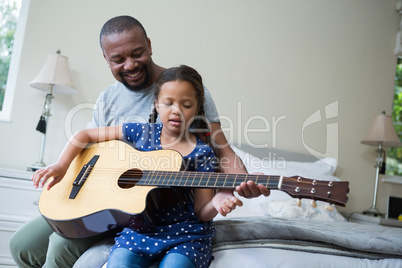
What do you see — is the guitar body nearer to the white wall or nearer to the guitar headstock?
the guitar headstock

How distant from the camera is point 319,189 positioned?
0.91 m

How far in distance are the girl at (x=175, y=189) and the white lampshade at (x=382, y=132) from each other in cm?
Answer: 202

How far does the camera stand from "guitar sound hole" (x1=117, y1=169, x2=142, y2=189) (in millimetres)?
1130

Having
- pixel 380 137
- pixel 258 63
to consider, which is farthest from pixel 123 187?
pixel 380 137

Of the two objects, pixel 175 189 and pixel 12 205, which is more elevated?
pixel 175 189

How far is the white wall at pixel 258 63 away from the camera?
8.37 feet

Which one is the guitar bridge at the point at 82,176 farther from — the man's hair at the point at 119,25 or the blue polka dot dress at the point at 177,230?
the man's hair at the point at 119,25

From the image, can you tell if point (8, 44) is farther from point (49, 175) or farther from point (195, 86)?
point (195, 86)

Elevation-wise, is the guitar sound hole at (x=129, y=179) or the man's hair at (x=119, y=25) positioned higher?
the man's hair at (x=119, y=25)

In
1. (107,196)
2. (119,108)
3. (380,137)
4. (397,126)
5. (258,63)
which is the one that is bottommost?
(107,196)

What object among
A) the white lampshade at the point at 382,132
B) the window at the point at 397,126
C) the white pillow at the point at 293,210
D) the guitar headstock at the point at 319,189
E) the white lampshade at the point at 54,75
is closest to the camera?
the guitar headstock at the point at 319,189

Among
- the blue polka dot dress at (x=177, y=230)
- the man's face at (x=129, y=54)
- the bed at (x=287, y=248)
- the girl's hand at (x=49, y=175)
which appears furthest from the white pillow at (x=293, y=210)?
the girl's hand at (x=49, y=175)

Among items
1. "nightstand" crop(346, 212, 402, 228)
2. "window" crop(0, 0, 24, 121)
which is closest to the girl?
"window" crop(0, 0, 24, 121)

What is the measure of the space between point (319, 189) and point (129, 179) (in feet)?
1.84
